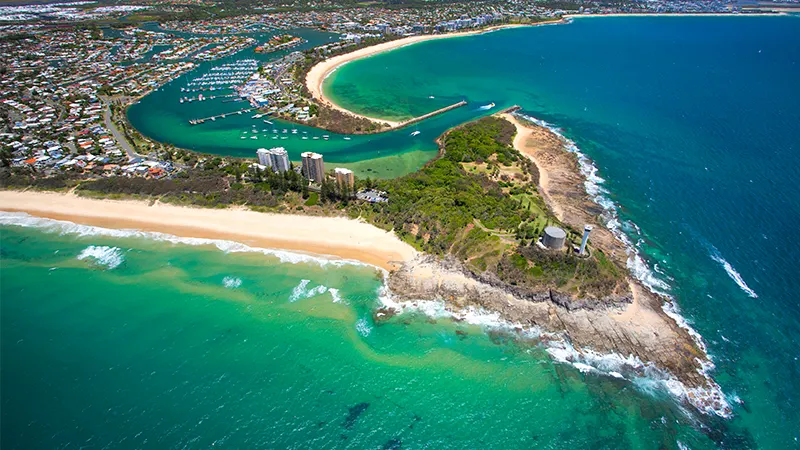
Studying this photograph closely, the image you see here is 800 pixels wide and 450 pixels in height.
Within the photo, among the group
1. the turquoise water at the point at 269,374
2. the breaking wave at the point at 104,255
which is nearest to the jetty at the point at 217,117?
the breaking wave at the point at 104,255

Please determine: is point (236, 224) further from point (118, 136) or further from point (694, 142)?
point (694, 142)

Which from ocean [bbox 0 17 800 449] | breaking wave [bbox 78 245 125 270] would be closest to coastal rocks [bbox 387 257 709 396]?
ocean [bbox 0 17 800 449]

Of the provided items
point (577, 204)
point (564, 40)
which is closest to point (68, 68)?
point (577, 204)

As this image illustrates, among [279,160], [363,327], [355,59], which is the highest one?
[355,59]

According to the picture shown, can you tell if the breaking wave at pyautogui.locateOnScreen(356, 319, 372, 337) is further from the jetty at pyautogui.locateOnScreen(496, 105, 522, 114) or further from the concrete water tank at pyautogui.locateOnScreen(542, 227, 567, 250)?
the jetty at pyautogui.locateOnScreen(496, 105, 522, 114)

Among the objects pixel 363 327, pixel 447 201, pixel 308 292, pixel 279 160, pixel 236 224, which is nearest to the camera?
pixel 363 327

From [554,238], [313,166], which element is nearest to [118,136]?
[313,166]
